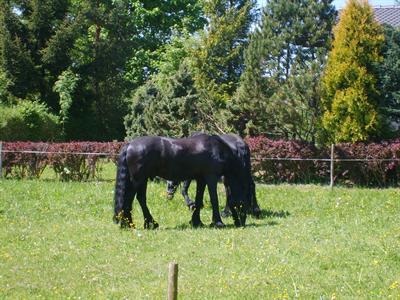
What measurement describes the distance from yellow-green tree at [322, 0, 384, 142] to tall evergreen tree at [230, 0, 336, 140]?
1212mm

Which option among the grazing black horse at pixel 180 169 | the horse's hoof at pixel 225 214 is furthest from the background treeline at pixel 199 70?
the grazing black horse at pixel 180 169

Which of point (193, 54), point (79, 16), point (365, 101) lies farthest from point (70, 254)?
point (79, 16)

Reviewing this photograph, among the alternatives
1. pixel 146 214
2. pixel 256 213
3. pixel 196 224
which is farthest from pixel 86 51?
pixel 196 224

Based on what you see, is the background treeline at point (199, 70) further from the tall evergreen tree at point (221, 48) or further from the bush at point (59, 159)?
the bush at point (59, 159)

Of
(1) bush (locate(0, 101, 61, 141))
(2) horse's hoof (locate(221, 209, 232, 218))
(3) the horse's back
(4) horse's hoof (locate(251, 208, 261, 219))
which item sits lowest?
(2) horse's hoof (locate(221, 209, 232, 218))

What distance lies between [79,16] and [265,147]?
55.9ft

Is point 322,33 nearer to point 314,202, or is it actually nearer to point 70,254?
point 314,202

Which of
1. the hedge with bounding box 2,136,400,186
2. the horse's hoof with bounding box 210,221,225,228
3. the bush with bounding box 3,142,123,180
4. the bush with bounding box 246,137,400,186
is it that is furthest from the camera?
the bush with bounding box 3,142,123,180

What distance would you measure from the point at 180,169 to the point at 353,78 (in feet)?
30.7

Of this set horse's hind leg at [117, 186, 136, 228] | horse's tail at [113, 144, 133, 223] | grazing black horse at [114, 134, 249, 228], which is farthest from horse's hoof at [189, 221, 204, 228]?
horse's tail at [113, 144, 133, 223]

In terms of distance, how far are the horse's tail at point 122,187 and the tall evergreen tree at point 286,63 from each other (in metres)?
10.3

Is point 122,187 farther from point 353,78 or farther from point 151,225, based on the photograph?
point 353,78

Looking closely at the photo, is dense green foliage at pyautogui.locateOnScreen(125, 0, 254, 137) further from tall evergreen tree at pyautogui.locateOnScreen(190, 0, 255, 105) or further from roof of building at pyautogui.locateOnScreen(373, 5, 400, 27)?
roof of building at pyautogui.locateOnScreen(373, 5, 400, 27)

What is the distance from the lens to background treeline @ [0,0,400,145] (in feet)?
65.0
